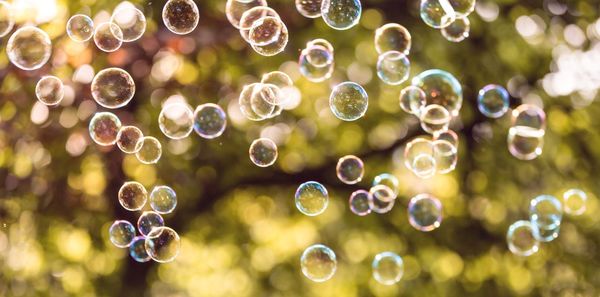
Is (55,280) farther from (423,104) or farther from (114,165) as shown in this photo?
(423,104)

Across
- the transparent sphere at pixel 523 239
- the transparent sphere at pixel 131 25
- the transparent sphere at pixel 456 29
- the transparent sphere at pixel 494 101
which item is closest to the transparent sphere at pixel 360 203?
the transparent sphere at pixel 523 239

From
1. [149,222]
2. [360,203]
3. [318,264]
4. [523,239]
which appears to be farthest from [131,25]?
[523,239]

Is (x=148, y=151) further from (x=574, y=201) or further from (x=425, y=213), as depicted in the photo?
(x=574, y=201)

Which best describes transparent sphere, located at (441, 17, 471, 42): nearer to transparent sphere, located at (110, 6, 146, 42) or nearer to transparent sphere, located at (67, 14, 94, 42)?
transparent sphere, located at (110, 6, 146, 42)

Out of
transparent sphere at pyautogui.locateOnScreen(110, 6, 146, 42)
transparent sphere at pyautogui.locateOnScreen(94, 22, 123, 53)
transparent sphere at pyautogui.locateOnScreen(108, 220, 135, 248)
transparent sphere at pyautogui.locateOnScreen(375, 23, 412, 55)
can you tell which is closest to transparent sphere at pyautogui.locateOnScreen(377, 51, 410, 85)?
transparent sphere at pyautogui.locateOnScreen(375, 23, 412, 55)

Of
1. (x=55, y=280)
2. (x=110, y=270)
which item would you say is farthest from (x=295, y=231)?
(x=55, y=280)
